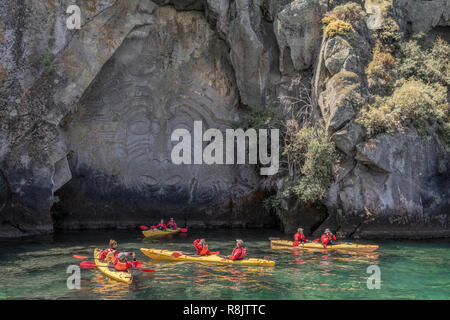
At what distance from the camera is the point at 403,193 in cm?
2194

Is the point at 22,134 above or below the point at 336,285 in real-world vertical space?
above

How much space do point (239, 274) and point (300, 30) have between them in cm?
1264

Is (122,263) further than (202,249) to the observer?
No

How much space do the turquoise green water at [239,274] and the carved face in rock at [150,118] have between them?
5.26m

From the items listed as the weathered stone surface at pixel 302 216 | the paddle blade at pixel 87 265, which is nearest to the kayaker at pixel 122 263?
the paddle blade at pixel 87 265

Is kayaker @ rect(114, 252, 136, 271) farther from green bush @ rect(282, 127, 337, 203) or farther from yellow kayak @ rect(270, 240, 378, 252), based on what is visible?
green bush @ rect(282, 127, 337, 203)

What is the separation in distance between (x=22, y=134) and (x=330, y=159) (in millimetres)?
12815

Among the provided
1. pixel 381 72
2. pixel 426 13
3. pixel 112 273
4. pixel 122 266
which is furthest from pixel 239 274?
pixel 426 13

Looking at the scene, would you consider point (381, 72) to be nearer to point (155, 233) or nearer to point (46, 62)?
point (155, 233)

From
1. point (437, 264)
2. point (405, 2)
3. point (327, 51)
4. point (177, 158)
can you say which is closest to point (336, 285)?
point (437, 264)

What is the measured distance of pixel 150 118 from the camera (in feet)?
86.2
